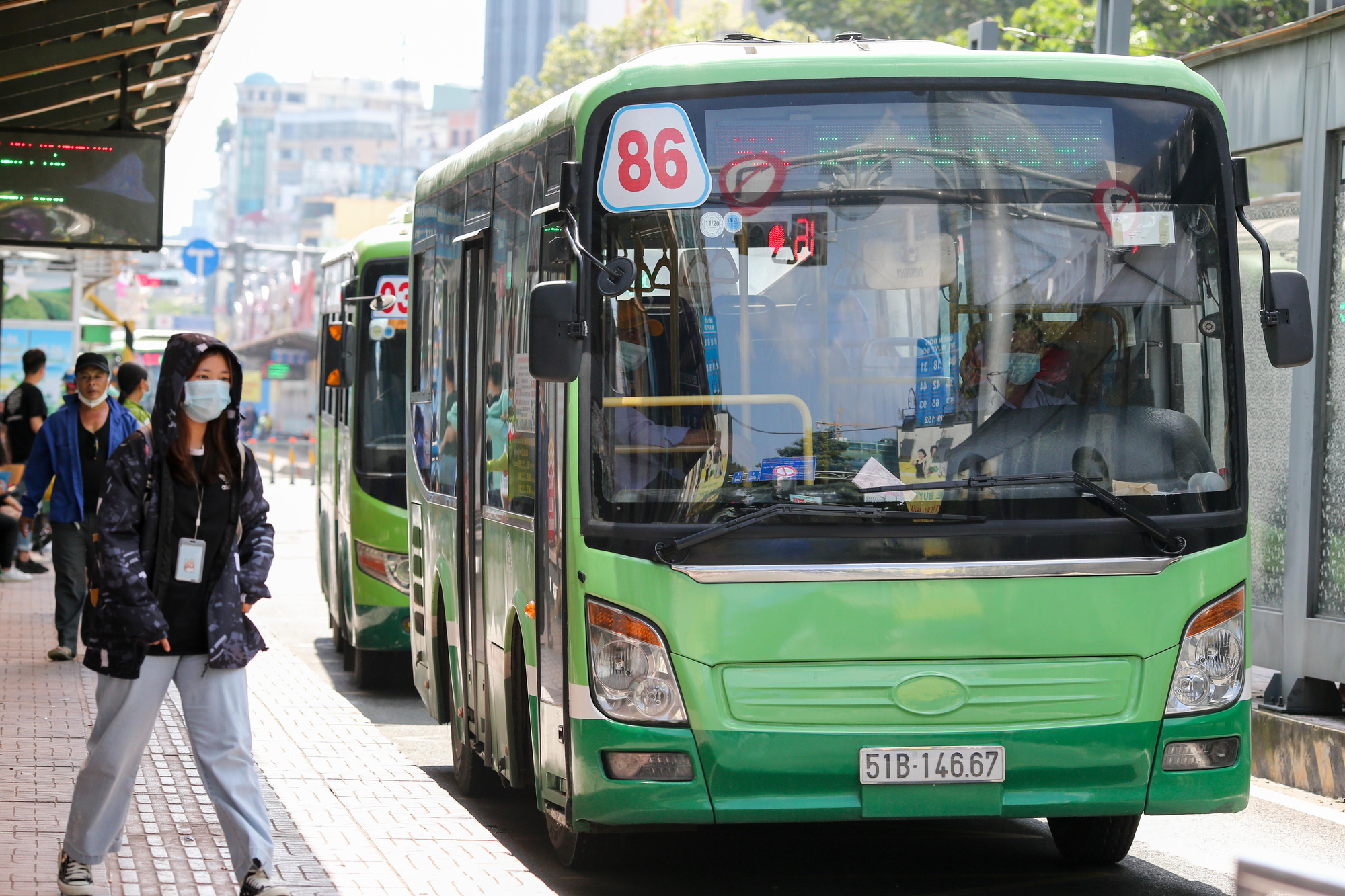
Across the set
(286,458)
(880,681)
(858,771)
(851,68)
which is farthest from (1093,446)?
(286,458)

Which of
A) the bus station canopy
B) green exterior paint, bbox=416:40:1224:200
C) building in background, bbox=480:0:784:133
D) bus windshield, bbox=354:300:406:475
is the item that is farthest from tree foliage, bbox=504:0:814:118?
building in background, bbox=480:0:784:133

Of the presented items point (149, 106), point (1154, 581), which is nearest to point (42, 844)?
point (1154, 581)

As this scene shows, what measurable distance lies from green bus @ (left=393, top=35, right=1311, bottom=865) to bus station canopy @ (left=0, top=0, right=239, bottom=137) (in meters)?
6.13

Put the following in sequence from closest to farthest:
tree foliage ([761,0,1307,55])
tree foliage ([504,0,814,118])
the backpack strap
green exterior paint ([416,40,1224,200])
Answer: the backpack strap, green exterior paint ([416,40,1224,200]), tree foliage ([761,0,1307,55]), tree foliage ([504,0,814,118])

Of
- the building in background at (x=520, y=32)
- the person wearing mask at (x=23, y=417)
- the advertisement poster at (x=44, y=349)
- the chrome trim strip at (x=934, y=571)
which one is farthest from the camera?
the building in background at (x=520, y=32)

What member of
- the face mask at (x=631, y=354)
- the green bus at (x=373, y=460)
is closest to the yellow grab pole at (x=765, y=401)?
the face mask at (x=631, y=354)

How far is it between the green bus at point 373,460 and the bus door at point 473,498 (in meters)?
4.11

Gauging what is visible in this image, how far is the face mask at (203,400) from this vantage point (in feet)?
19.4

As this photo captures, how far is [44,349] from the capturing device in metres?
32.7

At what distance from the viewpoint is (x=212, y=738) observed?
233 inches

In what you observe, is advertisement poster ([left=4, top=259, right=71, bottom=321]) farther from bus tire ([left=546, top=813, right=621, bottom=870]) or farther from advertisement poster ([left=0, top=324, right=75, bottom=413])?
bus tire ([left=546, top=813, right=621, bottom=870])

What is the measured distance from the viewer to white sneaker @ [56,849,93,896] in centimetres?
604

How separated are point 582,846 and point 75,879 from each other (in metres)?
1.83

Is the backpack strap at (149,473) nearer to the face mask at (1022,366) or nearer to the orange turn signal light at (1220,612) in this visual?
the face mask at (1022,366)
